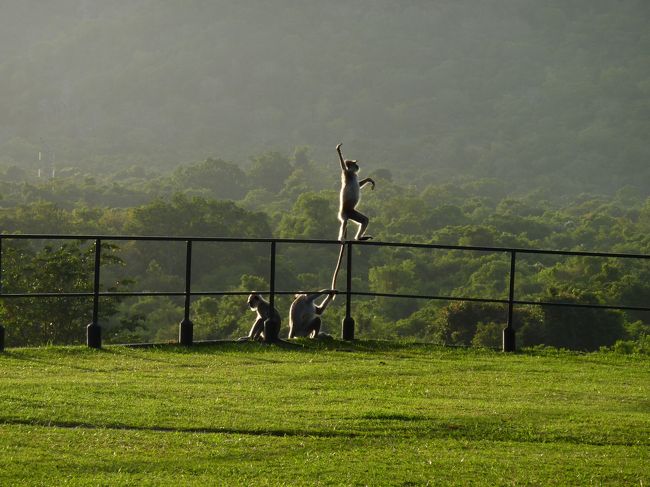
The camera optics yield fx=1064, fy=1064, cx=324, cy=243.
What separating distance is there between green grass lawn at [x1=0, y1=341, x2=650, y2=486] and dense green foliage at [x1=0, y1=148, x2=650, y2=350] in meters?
17.6

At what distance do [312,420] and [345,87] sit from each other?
175584 millimetres

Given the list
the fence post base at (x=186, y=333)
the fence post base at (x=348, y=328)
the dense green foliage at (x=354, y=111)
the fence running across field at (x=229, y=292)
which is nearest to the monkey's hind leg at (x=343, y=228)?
the fence running across field at (x=229, y=292)

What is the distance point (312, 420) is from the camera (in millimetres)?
7801

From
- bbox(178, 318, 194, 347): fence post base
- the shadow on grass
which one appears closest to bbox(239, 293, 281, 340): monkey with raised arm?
bbox(178, 318, 194, 347): fence post base

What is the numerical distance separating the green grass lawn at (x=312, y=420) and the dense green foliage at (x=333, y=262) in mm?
17550

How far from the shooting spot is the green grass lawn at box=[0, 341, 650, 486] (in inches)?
254

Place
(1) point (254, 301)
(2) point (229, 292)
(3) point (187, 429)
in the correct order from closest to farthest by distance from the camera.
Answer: (3) point (187, 429), (2) point (229, 292), (1) point (254, 301)

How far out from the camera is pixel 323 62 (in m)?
187

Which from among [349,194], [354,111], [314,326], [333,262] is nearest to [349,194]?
[349,194]

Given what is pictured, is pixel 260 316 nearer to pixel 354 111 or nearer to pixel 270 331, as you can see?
pixel 270 331

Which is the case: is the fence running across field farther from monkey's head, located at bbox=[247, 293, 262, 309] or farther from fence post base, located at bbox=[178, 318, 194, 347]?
monkey's head, located at bbox=[247, 293, 262, 309]

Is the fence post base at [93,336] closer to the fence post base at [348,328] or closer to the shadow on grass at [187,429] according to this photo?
the fence post base at [348,328]

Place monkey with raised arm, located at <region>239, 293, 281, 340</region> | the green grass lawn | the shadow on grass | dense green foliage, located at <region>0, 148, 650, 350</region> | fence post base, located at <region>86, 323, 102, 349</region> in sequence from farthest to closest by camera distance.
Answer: dense green foliage, located at <region>0, 148, 650, 350</region>, monkey with raised arm, located at <region>239, 293, 281, 340</region>, fence post base, located at <region>86, 323, 102, 349</region>, the shadow on grass, the green grass lawn

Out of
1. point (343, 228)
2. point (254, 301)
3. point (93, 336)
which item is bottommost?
point (93, 336)
